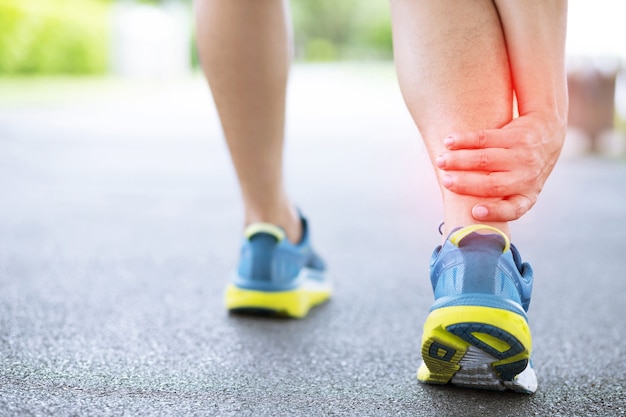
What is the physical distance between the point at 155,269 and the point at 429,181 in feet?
8.58

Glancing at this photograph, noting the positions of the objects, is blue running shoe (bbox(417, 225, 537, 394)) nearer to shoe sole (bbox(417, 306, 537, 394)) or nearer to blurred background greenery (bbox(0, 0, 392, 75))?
shoe sole (bbox(417, 306, 537, 394))

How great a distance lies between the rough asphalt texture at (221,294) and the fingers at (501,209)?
0.91 ft

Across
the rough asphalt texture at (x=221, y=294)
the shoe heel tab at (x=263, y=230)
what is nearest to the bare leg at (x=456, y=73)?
the rough asphalt texture at (x=221, y=294)

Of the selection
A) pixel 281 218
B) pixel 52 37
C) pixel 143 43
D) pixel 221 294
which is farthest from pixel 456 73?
pixel 143 43

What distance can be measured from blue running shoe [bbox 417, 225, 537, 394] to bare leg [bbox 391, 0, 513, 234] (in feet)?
0.13

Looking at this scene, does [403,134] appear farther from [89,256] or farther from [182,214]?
[89,256]

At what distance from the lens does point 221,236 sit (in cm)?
253

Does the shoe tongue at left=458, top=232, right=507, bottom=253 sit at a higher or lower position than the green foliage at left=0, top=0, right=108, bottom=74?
higher

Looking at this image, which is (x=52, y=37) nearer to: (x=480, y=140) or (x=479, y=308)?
(x=480, y=140)

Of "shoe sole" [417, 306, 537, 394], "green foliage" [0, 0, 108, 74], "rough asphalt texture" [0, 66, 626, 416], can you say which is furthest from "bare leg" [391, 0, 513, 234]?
"green foliage" [0, 0, 108, 74]

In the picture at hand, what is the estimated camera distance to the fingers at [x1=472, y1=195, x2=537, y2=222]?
3.35 feet

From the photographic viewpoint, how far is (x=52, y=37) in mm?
13250

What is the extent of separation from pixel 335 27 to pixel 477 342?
3536 centimetres

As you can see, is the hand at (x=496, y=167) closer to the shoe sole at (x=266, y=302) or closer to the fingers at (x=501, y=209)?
the fingers at (x=501, y=209)
